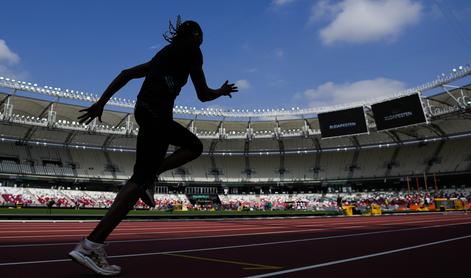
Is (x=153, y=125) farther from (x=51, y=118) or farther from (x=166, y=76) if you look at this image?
(x=51, y=118)

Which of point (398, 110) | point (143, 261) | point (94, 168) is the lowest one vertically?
point (143, 261)

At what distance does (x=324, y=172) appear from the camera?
58719 mm

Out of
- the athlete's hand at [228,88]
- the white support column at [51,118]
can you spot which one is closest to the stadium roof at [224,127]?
the white support column at [51,118]

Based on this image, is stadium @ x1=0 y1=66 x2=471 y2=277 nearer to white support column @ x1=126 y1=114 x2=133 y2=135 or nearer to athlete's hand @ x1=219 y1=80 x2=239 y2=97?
white support column @ x1=126 y1=114 x2=133 y2=135

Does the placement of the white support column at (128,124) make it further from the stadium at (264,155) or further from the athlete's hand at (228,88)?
the athlete's hand at (228,88)

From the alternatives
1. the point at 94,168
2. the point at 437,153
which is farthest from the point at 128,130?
the point at 437,153

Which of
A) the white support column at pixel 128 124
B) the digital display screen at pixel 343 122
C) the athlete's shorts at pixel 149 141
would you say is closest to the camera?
the athlete's shorts at pixel 149 141

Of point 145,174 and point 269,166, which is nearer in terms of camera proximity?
point 145,174

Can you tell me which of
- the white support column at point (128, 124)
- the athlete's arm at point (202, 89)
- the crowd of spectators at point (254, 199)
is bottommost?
the crowd of spectators at point (254, 199)

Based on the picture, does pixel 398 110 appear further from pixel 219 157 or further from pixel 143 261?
pixel 143 261

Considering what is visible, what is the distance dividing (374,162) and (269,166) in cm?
1649

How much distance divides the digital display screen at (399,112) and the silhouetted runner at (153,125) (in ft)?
147

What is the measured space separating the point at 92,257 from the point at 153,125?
118 cm

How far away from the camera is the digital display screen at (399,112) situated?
4284 centimetres
